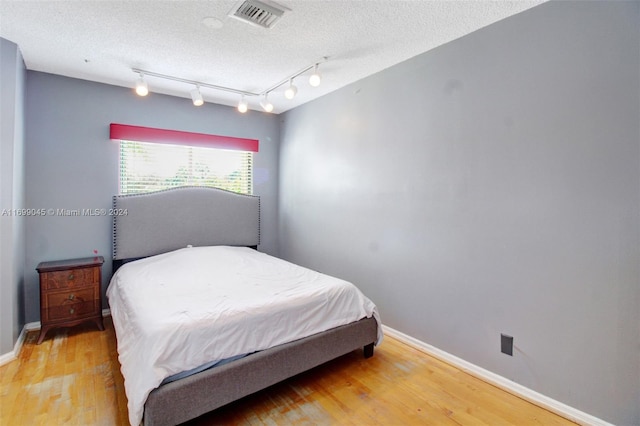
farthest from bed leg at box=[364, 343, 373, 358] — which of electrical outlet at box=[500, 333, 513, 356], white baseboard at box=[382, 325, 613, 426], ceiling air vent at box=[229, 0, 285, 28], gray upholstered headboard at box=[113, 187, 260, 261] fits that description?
ceiling air vent at box=[229, 0, 285, 28]

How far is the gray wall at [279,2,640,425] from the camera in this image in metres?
1.77

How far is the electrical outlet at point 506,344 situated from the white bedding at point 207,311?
0.92 m

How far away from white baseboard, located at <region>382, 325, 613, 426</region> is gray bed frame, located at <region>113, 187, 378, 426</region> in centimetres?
52

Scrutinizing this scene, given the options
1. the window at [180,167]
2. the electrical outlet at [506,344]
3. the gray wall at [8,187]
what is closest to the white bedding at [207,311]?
the gray wall at [8,187]

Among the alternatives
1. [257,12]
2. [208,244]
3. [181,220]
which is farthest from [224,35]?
[208,244]

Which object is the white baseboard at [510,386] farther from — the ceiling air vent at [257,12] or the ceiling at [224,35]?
the ceiling air vent at [257,12]

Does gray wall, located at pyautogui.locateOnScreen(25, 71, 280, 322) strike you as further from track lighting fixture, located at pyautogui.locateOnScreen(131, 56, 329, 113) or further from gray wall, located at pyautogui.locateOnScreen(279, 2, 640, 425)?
gray wall, located at pyautogui.locateOnScreen(279, 2, 640, 425)

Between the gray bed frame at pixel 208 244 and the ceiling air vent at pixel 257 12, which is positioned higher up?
the ceiling air vent at pixel 257 12

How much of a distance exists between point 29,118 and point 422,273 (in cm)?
403

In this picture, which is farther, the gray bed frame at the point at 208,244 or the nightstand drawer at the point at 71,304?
the nightstand drawer at the point at 71,304

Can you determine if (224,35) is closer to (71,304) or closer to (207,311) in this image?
(207,311)

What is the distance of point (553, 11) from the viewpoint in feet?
6.51

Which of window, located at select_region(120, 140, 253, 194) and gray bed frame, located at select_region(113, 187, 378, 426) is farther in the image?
window, located at select_region(120, 140, 253, 194)

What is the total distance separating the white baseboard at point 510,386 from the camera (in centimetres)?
189
